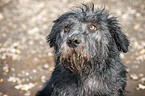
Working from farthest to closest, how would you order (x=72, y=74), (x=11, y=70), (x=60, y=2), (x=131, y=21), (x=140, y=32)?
(x=60, y=2)
(x=131, y=21)
(x=140, y=32)
(x=11, y=70)
(x=72, y=74)

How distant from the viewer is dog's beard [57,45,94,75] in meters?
3.49

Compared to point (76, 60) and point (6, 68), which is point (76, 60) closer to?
point (76, 60)

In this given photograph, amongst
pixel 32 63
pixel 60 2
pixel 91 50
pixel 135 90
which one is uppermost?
pixel 60 2

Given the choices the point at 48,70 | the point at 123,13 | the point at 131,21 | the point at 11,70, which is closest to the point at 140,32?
the point at 131,21

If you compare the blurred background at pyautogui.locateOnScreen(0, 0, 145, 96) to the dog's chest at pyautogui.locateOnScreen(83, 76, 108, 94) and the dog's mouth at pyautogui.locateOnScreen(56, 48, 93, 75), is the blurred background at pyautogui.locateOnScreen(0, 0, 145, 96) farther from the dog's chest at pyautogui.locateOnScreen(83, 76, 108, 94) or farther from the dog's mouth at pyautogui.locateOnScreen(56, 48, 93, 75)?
the dog's chest at pyautogui.locateOnScreen(83, 76, 108, 94)

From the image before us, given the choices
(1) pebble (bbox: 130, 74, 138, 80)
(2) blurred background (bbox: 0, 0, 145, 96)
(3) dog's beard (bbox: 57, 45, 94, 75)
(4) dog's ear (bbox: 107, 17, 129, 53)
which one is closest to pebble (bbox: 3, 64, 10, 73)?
(2) blurred background (bbox: 0, 0, 145, 96)

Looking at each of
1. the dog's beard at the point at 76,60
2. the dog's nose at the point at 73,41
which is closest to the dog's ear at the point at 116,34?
the dog's beard at the point at 76,60

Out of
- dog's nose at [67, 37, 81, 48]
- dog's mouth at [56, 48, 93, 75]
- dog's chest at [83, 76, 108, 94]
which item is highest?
dog's nose at [67, 37, 81, 48]

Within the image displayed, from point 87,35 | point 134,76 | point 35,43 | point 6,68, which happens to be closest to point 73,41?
point 87,35

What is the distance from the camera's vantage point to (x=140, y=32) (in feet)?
33.2

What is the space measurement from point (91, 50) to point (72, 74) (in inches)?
28.6

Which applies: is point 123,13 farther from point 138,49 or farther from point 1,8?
point 1,8

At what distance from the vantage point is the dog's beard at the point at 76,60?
349cm

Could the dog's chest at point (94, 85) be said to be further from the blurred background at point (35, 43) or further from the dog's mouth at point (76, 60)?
the blurred background at point (35, 43)
